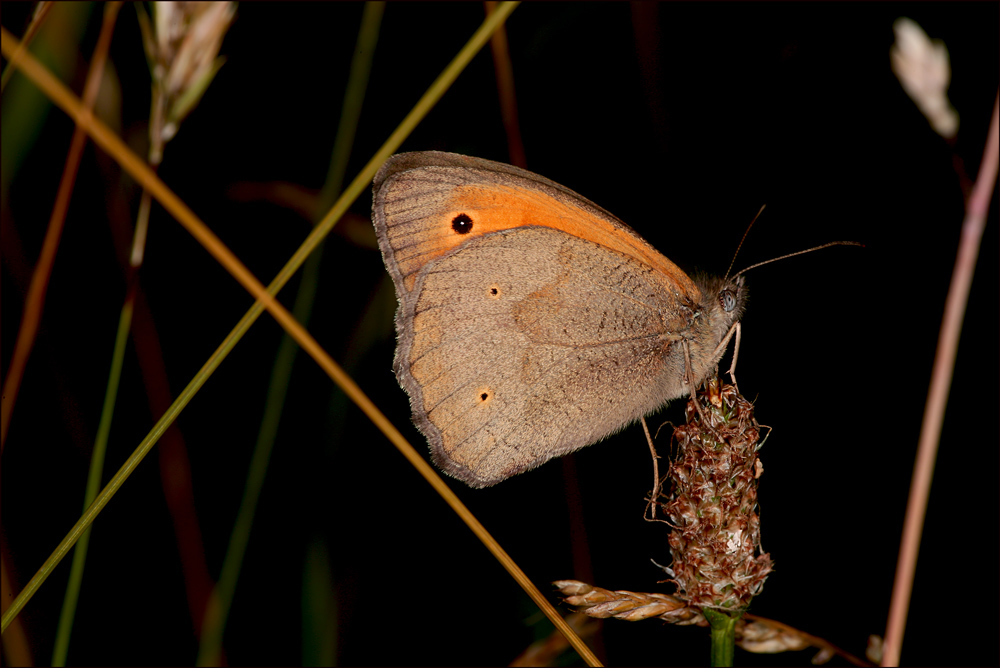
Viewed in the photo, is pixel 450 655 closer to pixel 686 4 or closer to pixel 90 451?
pixel 90 451

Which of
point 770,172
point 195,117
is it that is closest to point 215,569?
point 195,117

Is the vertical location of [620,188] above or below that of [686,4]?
below

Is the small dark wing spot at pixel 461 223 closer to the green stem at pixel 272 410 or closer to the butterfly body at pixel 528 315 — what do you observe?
the butterfly body at pixel 528 315

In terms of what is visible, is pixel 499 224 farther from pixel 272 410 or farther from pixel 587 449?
pixel 587 449

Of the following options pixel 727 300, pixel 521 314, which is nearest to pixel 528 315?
pixel 521 314

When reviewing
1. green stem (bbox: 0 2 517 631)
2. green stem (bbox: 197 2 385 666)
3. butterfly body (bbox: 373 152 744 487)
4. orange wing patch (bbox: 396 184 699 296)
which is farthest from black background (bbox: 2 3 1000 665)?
green stem (bbox: 0 2 517 631)

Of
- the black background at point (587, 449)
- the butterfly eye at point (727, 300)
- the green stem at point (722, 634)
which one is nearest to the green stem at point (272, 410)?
the black background at point (587, 449)
